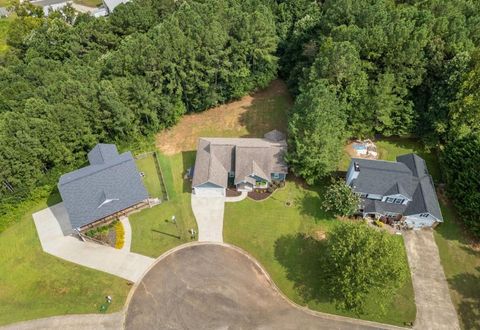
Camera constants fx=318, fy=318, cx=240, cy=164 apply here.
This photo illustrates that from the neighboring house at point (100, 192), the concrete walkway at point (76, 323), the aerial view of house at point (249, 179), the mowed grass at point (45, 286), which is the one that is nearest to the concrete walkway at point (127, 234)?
the aerial view of house at point (249, 179)

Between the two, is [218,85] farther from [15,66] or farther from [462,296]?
[462,296]

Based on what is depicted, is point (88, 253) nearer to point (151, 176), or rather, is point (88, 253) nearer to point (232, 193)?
point (151, 176)

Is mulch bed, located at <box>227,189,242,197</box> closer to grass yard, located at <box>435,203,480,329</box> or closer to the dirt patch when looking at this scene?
the dirt patch

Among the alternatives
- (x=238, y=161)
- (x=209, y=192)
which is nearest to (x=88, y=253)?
(x=209, y=192)

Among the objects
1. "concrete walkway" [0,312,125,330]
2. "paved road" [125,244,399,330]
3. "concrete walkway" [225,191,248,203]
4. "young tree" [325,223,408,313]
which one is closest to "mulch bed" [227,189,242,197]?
"concrete walkway" [225,191,248,203]

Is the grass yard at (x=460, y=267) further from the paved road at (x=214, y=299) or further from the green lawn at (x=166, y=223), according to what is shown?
the green lawn at (x=166, y=223)
